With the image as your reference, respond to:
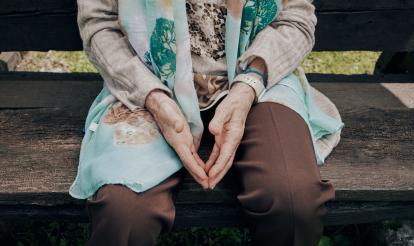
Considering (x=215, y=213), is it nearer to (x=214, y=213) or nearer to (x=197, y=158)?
(x=214, y=213)

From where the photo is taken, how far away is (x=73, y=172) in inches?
79.1

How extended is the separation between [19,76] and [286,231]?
5.88 ft

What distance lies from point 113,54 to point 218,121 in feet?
1.65

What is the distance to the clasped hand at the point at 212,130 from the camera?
1.79m

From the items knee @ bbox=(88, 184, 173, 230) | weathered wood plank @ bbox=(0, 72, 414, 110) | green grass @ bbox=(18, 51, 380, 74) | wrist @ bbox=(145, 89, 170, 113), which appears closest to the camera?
knee @ bbox=(88, 184, 173, 230)

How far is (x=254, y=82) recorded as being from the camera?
2.00 metres

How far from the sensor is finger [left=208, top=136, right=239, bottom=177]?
1.78m

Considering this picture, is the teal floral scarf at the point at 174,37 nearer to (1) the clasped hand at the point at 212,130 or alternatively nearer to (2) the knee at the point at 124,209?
(1) the clasped hand at the point at 212,130

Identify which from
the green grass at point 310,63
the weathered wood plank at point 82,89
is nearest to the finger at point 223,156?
the weathered wood plank at point 82,89

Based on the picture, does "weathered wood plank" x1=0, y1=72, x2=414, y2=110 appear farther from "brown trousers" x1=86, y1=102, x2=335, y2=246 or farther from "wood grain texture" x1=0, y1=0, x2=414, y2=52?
"brown trousers" x1=86, y1=102, x2=335, y2=246

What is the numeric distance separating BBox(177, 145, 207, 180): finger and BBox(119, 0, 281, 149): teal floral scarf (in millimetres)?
169

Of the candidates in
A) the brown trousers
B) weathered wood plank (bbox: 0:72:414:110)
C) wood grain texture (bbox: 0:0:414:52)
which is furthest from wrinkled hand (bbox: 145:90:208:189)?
wood grain texture (bbox: 0:0:414:52)

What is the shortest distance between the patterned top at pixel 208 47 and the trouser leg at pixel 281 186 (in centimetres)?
30

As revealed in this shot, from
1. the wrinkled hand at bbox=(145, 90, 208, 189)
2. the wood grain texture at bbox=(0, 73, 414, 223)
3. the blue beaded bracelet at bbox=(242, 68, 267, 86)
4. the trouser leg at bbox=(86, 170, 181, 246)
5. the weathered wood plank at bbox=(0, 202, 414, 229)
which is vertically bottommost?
the weathered wood plank at bbox=(0, 202, 414, 229)
